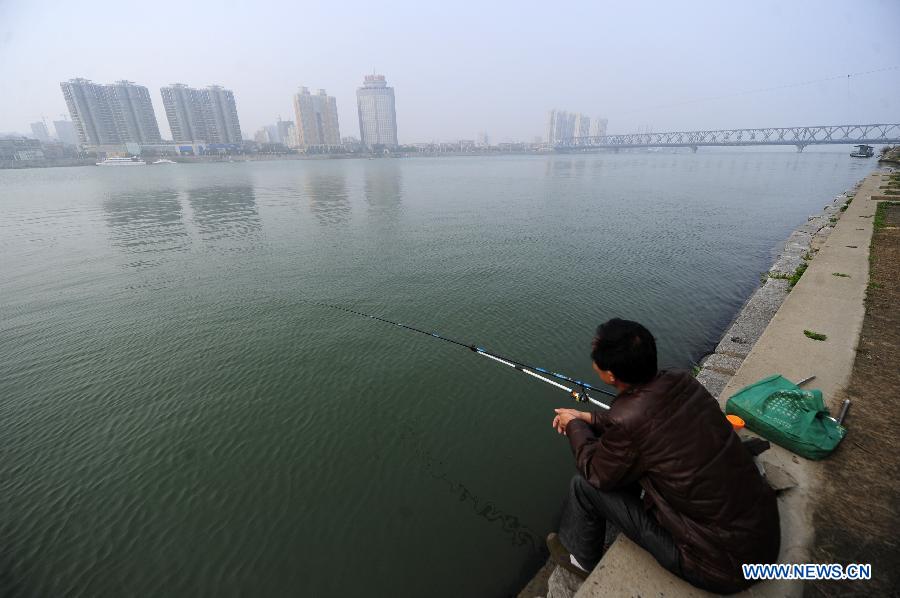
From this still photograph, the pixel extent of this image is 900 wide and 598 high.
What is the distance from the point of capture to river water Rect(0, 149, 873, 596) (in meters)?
5.85

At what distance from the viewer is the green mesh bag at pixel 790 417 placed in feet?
15.0

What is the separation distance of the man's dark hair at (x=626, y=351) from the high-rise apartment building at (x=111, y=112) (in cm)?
25326

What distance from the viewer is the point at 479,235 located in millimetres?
25297

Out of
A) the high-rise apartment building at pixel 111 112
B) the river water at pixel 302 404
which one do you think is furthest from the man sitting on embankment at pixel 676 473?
the high-rise apartment building at pixel 111 112

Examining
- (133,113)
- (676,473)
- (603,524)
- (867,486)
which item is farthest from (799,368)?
(133,113)

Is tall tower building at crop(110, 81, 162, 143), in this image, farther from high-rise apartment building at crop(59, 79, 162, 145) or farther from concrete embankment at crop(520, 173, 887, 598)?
concrete embankment at crop(520, 173, 887, 598)

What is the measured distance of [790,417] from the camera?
4766 millimetres

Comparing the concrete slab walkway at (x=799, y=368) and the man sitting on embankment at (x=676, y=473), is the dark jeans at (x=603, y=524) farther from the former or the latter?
the concrete slab walkway at (x=799, y=368)

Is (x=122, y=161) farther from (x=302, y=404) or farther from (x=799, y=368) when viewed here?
(x=799, y=368)

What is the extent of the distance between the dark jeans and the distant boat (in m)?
196

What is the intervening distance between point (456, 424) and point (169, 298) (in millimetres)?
13585

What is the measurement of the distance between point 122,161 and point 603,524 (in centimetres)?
20530

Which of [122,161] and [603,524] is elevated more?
[122,161]

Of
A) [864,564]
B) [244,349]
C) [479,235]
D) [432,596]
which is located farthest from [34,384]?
[479,235]
